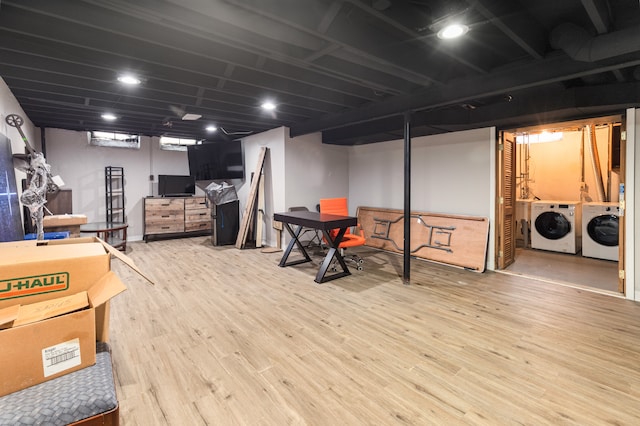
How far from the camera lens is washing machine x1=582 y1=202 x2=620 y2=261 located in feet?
16.4

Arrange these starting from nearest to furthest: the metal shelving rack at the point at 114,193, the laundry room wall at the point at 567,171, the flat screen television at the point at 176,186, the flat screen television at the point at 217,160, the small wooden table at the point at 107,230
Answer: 1. the small wooden table at the point at 107,230
2. the laundry room wall at the point at 567,171
3. the metal shelving rack at the point at 114,193
4. the flat screen television at the point at 217,160
5. the flat screen television at the point at 176,186

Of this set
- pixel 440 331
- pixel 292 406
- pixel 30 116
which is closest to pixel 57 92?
pixel 30 116

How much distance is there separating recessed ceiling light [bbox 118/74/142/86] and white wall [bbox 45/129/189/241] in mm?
4111

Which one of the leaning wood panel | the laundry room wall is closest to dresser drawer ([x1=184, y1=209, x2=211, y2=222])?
the leaning wood panel

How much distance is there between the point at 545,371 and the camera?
2117 mm

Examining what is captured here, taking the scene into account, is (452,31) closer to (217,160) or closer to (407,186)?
(407,186)

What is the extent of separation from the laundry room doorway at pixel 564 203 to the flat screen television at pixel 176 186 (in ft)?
21.4

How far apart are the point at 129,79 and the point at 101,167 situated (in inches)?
172

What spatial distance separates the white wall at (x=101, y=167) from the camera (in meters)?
6.29

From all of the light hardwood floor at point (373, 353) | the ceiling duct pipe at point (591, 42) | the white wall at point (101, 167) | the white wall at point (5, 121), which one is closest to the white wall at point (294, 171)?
the white wall at point (101, 167)

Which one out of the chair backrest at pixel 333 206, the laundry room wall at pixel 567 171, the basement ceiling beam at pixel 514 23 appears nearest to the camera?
the basement ceiling beam at pixel 514 23

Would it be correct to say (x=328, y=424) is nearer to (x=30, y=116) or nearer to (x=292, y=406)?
(x=292, y=406)

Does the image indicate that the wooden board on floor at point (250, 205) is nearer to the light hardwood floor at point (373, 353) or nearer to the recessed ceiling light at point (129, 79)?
the light hardwood floor at point (373, 353)

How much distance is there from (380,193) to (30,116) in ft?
20.4
